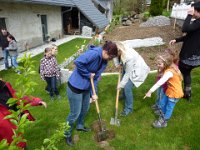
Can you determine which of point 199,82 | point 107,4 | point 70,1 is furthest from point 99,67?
point 107,4

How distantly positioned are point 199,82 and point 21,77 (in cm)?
558

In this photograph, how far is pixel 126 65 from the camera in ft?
13.8

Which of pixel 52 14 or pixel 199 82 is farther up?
pixel 52 14

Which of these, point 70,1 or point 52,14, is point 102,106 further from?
point 70,1

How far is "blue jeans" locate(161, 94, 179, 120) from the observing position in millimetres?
4090

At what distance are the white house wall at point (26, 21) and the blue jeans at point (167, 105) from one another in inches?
376

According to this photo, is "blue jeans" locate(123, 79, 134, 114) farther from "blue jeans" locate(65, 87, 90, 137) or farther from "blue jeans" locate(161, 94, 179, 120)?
"blue jeans" locate(65, 87, 90, 137)

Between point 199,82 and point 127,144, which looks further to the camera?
point 199,82

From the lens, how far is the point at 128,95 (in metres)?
4.63

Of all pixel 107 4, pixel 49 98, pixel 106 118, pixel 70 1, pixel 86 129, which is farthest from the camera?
pixel 107 4

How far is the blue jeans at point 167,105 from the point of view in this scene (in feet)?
13.4

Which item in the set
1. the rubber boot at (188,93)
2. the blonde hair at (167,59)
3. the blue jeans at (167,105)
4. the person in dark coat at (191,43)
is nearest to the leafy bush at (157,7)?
the rubber boot at (188,93)

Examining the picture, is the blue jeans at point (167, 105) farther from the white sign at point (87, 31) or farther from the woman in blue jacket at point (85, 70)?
the white sign at point (87, 31)

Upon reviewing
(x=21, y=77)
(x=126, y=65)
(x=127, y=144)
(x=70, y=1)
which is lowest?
(x=127, y=144)
